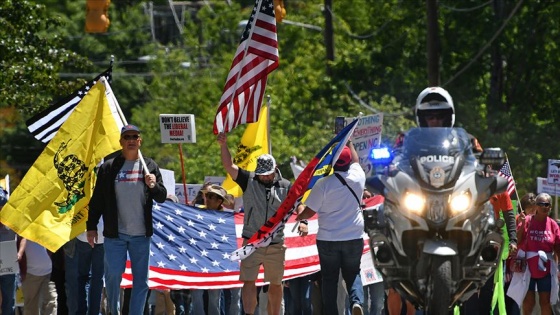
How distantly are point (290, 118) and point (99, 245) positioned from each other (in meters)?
23.6

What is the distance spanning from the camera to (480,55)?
40.7 m

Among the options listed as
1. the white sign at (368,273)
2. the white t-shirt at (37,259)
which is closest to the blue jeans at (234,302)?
the white sign at (368,273)

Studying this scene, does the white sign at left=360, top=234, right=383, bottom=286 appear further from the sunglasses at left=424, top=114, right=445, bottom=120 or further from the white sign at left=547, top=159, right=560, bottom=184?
the white sign at left=547, top=159, right=560, bottom=184

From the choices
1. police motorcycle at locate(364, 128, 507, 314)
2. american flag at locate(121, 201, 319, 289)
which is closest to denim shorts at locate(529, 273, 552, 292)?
american flag at locate(121, 201, 319, 289)

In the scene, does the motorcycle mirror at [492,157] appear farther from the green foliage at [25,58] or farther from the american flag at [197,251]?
the green foliage at [25,58]

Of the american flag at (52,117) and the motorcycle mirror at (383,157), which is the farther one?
the american flag at (52,117)

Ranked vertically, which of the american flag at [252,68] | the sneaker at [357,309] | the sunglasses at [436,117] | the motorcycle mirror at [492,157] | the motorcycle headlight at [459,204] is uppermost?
the american flag at [252,68]

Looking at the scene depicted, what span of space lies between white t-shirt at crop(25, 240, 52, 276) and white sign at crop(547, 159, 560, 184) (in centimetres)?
768

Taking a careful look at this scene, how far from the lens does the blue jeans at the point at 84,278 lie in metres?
16.8

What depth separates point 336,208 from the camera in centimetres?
1586

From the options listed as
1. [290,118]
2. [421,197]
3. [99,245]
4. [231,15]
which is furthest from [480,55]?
[421,197]

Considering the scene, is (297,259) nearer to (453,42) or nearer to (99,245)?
(99,245)

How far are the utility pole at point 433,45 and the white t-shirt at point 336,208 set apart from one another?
1654 centimetres

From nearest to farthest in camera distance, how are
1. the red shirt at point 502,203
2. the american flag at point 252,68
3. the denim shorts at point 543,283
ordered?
the american flag at point 252,68 → the red shirt at point 502,203 → the denim shorts at point 543,283
